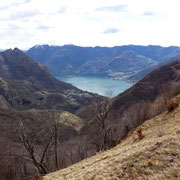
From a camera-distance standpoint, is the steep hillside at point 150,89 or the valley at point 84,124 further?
the steep hillside at point 150,89

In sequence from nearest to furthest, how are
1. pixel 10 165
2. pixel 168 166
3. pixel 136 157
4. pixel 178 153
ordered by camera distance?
1. pixel 168 166
2. pixel 178 153
3. pixel 136 157
4. pixel 10 165

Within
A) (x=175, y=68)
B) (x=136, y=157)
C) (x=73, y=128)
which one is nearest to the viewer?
(x=136, y=157)

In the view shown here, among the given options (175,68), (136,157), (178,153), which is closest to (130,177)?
(136,157)

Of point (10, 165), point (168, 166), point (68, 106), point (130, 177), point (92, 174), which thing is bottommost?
point (68, 106)

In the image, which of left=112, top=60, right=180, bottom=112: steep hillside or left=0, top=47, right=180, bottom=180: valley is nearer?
left=0, top=47, right=180, bottom=180: valley

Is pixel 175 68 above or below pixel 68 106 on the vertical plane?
above

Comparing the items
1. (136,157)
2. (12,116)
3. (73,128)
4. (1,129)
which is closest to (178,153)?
(136,157)

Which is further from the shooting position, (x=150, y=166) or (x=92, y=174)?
(x=92, y=174)

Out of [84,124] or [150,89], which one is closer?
[150,89]

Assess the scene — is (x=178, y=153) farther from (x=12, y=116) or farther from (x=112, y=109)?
(x=12, y=116)

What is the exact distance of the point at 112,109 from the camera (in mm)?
94188

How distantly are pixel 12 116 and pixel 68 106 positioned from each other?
3235 inches

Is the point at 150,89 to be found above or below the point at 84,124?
above

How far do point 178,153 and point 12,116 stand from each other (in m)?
111
